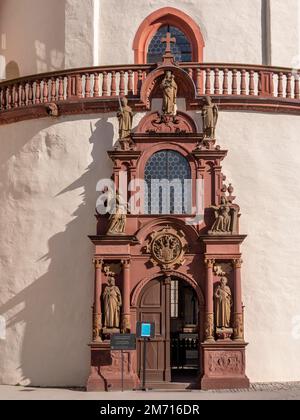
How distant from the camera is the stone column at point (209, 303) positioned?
1836cm

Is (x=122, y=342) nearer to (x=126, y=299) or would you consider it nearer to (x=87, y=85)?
(x=126, y=299)

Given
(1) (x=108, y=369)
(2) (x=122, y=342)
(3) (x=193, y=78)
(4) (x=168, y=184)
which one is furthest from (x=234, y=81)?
(1) (x=108, y=369)

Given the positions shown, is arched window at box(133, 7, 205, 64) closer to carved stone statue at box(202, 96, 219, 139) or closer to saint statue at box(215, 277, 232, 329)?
carved stone statue at box(202, 96, 219, 139)

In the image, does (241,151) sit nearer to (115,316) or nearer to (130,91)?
(130,91)

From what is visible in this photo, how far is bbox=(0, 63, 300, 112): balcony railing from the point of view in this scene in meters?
19.8

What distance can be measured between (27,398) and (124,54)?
934 centimetres

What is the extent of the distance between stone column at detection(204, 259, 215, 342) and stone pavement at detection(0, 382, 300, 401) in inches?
51.4

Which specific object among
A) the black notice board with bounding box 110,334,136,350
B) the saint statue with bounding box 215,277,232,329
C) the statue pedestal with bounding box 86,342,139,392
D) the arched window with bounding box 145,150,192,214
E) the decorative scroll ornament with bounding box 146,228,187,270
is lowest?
the statue pedestal with bounding box 86,342,139,392

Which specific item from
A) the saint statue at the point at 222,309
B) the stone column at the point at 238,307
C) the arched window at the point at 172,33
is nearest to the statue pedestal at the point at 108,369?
the saint statue at the point at 222,309

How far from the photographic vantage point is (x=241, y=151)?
1958 centimetres

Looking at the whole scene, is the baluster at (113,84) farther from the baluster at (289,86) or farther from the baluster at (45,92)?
the baluster at (289,86)

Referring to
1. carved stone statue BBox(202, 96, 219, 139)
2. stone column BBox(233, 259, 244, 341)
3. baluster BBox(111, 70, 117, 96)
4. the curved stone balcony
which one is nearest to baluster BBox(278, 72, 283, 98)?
the curved stone balcony

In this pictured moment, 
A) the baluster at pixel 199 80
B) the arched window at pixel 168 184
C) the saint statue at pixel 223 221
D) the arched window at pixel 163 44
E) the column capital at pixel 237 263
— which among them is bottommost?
the column capital at pixel 237 263

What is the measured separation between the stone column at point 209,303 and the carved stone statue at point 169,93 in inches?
142
